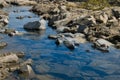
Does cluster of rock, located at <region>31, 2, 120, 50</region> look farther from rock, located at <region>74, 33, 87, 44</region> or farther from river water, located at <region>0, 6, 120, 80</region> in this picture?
river water, located at <region>0, 6, 120, 80</region>

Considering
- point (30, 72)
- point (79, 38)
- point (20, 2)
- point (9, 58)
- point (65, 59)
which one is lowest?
Answer: point (65, 59)

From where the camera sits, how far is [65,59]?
2755cm

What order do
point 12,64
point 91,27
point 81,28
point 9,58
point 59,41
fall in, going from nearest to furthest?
point 12,64, point 9,58, point 59,41, point 81,28, point 91,27

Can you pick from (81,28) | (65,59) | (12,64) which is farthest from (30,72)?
(81,28)

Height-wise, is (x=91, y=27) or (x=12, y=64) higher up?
(x=91, y=27)

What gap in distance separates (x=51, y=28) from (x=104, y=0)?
75.4 feet

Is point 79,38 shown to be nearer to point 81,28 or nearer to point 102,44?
point 81,28

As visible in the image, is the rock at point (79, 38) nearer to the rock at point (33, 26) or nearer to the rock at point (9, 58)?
the rock at point (33, 26)

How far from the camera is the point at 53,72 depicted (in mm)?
23969

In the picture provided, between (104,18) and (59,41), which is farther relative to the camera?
(104,18)

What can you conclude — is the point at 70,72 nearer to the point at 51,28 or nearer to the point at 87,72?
the point at 87,72

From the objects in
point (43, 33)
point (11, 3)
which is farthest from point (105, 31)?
point (11, 3)

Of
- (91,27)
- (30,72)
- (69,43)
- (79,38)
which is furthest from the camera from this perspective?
(91,27)

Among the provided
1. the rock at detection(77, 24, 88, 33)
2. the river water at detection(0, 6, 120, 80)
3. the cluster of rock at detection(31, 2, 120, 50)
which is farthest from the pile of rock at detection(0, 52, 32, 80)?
the rock at detection(77, 24, 88, 33)
